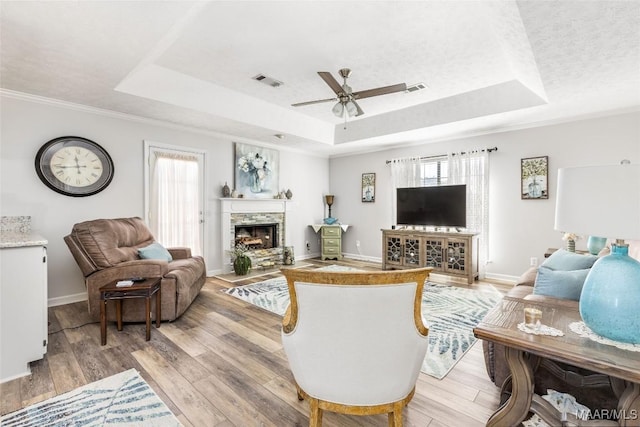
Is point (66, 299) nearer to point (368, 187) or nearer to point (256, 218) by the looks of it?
point (256, 218)

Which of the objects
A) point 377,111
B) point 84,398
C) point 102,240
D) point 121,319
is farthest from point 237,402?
point 377,111

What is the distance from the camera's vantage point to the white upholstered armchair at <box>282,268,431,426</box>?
4.22ft

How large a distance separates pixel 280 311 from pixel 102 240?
2.04 meters

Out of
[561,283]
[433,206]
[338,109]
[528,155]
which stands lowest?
[561,283]

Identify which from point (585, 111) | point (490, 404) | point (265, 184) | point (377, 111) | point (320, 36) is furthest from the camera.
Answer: point (265, 184)

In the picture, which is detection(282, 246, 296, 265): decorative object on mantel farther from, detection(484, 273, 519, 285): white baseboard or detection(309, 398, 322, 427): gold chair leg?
detection(309, 398, 322, 427): gold chair leg

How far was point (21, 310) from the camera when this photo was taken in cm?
216

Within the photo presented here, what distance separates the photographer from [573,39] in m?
2.18

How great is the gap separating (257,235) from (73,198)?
9.89ft

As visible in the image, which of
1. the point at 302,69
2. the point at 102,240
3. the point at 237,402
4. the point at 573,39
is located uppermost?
the point at 302,69

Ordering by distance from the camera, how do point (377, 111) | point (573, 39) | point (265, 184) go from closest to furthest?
point (573, 39), point (377, 111), point (265, 184)

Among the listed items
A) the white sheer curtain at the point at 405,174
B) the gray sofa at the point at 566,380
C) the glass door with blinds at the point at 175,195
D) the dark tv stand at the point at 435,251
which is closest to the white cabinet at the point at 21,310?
the glass door with blinds at the point at 175,195

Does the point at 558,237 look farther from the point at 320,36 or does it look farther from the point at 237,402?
the point at 237,402

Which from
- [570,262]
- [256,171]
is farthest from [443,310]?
[256,171]
